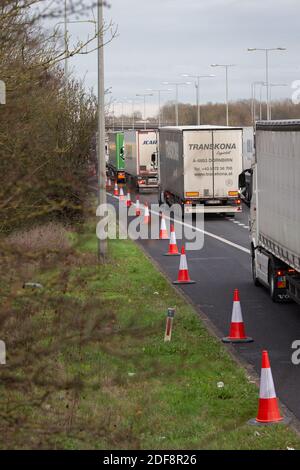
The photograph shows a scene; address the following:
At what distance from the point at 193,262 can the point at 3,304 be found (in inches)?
878

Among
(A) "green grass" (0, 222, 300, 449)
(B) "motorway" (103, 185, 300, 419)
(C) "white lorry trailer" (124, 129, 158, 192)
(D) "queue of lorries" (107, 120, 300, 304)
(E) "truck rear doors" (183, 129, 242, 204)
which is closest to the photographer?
(A) "green grass" (0, 222, 300, 449)

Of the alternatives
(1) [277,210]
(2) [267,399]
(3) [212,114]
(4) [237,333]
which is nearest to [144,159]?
(1) [277,210]

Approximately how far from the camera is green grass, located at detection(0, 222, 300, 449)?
7.12 meters

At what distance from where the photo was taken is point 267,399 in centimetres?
1180

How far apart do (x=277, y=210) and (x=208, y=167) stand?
21921 millimetres

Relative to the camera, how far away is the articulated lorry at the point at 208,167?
4134 cm

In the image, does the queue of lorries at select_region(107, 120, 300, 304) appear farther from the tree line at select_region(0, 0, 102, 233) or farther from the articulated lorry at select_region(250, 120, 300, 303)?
the tree line at select_region(0, 0, 102, 233)

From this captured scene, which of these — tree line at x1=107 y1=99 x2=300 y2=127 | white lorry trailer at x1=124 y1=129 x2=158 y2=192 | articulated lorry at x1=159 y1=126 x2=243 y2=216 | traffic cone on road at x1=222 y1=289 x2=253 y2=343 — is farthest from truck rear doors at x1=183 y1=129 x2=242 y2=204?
tree line at x1=107 y1=99 x2=300 y2=127

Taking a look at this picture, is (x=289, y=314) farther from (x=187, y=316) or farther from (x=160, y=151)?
(x=160, y=151)

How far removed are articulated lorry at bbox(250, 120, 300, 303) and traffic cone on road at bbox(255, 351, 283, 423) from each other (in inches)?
227

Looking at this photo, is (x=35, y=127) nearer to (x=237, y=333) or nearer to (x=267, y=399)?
(x=237, y=333)

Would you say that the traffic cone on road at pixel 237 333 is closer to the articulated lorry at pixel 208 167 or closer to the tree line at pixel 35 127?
the tree line at pixel 35 127

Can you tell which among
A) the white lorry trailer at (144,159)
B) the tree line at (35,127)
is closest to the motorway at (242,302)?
the tree line at (35,127)

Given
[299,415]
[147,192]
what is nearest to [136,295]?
[299,415]
